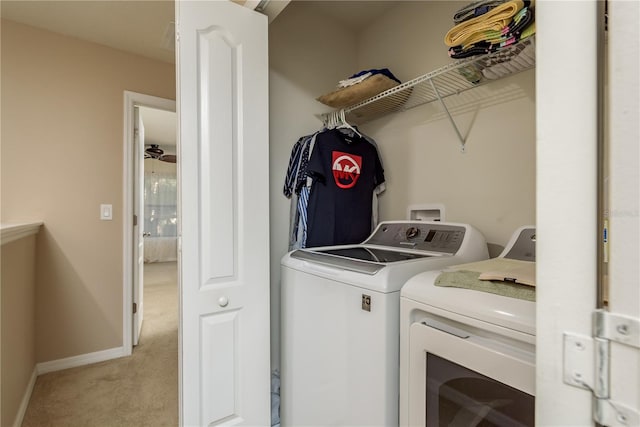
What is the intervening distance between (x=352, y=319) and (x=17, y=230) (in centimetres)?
181

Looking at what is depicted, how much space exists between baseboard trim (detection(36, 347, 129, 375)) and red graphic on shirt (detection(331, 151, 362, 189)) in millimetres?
2294

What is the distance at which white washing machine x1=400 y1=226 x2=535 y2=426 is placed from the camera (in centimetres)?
67

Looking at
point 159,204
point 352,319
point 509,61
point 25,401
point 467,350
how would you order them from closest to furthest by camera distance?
1. point 467,350
2. point 352,319
3. point 509,61
4. point 25,401
5. point 159,204

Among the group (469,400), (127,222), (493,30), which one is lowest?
(469,400)

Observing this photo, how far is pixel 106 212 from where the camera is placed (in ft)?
8.10

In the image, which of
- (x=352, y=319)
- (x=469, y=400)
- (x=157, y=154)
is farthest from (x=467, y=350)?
(x=157, y=154)

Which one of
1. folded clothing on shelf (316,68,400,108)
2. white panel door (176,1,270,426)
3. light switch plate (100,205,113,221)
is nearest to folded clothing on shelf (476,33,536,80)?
folded clothing on shelf (316,68,400,108)

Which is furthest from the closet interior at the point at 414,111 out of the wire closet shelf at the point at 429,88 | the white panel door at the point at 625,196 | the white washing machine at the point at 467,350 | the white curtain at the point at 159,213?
the white curtain at the point at 159,213

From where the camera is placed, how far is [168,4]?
193cm

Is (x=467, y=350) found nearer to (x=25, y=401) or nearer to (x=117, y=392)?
(x=117, y=392)

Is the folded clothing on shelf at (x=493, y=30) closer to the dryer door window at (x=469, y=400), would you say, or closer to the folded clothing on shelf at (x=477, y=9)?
the folded clothing on shelf at (x=477, y=9)

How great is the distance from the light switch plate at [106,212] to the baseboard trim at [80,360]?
1056mm

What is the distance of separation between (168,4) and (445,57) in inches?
67.8

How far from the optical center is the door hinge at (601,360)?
335 mm
